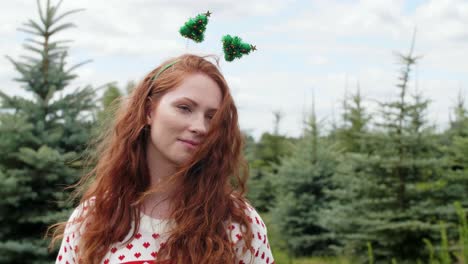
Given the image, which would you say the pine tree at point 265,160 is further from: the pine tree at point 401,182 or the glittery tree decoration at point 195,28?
the glittery tree decoration at point 195,28

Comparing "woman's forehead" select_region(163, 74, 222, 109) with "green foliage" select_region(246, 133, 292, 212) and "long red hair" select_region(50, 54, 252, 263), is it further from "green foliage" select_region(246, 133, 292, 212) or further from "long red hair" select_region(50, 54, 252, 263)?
"green foliage" select_region(246, 133, 292, 212)

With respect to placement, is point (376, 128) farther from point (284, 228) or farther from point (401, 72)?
point (284, 228)

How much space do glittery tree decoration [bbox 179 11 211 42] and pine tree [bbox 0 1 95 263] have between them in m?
3.28

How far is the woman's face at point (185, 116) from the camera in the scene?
1.98m

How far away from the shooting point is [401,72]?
775cm

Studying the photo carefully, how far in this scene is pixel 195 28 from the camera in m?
2.30

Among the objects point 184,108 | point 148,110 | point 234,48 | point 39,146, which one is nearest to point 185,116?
point 184,108

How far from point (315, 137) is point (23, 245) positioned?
570 cm

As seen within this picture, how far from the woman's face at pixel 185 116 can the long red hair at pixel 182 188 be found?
3 cm

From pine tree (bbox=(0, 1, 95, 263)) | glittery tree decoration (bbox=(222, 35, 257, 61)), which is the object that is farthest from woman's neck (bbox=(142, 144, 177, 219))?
pine tree (bbox=(0, 1, 95, 263))

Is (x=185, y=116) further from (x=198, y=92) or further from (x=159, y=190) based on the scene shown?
(x=159, y=190)

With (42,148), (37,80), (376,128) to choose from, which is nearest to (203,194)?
(42,148)

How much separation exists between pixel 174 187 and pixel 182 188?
3cm

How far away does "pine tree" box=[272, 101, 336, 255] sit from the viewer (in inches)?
380
